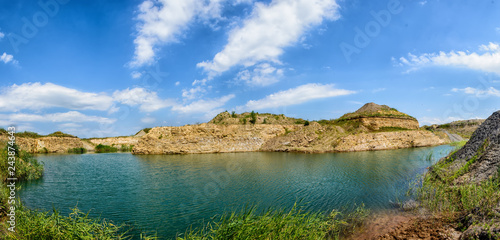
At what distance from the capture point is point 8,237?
6.92m

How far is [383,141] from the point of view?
161ft

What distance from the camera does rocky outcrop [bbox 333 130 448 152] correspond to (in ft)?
153

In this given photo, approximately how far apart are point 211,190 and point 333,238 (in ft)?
31.1

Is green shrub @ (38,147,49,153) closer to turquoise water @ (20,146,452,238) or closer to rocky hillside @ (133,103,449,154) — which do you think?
rocky hillside @ (133,103,449,154)

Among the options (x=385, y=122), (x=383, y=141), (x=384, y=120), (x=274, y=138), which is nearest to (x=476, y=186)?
(x=383, y=141)

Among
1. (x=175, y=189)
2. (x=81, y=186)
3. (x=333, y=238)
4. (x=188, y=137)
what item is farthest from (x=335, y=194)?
(x=188, y=137)

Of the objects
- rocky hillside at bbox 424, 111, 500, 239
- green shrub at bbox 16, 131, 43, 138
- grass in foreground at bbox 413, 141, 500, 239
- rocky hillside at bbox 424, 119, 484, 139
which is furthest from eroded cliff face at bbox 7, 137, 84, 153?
rocky hillside at bbox 424, 119, 484, 139

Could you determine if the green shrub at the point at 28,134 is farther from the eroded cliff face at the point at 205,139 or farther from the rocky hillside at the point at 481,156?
the rocky hillside at the point at 481,156

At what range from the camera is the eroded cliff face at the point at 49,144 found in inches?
2304

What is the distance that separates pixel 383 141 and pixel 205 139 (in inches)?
1579

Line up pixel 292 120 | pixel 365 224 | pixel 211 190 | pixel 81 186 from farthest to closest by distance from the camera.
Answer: pixel 292 120, pixel 81 186, pixel 211 190, pixel 365 224

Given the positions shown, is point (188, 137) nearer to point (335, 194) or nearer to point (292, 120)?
point (292, 120)

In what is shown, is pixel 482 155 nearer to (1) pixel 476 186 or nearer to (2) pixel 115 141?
(1) pixel 476 186

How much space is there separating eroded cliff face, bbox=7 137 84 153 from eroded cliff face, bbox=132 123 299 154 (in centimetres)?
3078
